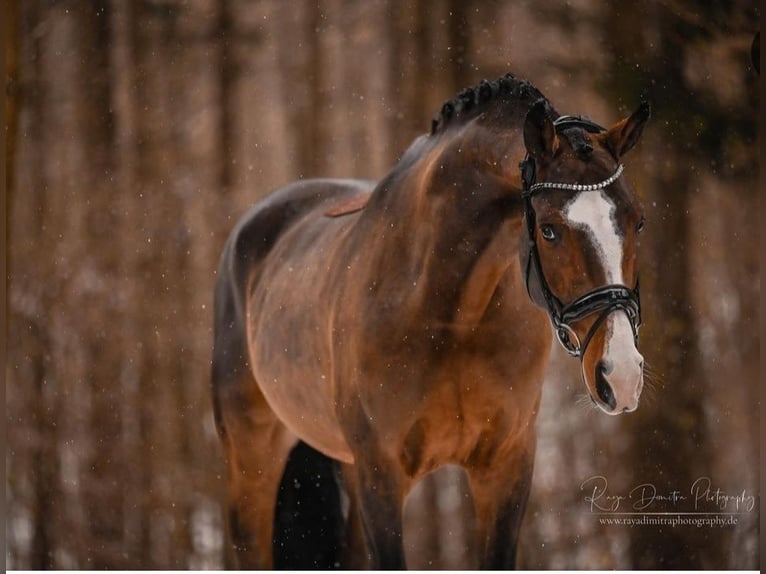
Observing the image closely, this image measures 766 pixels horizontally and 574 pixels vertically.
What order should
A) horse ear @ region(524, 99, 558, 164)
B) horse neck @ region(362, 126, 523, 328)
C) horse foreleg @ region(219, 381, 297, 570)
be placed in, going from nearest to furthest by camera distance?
horse ear @ region(524, 99, 558, 164) → horse neck @ region(362, 126, 523, 328) → horse foreleg @ region(219, 381, 297, 570)

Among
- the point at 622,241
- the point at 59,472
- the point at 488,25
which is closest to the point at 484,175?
the point at 622,241

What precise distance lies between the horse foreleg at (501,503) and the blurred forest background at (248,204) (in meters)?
1.03

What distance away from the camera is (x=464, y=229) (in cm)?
248

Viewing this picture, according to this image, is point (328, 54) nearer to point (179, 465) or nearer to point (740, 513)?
point (179, 465)

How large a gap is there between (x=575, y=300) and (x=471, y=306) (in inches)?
13.0

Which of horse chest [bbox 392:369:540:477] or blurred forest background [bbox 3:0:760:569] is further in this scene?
blurred forest background [bbox 3:0:760:569]

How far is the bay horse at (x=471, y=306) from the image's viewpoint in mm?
2232

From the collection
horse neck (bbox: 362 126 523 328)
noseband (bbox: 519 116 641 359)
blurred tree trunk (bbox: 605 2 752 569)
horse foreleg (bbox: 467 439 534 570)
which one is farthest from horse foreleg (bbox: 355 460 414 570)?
blurred tree trunk (bbox: 605 2 752 569)

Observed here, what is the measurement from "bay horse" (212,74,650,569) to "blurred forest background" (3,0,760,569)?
100cm

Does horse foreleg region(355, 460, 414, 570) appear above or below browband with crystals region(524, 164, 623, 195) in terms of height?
below

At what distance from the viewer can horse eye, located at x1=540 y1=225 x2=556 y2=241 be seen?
2.27 meters

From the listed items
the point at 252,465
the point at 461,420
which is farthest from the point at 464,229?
the point at 252,465
